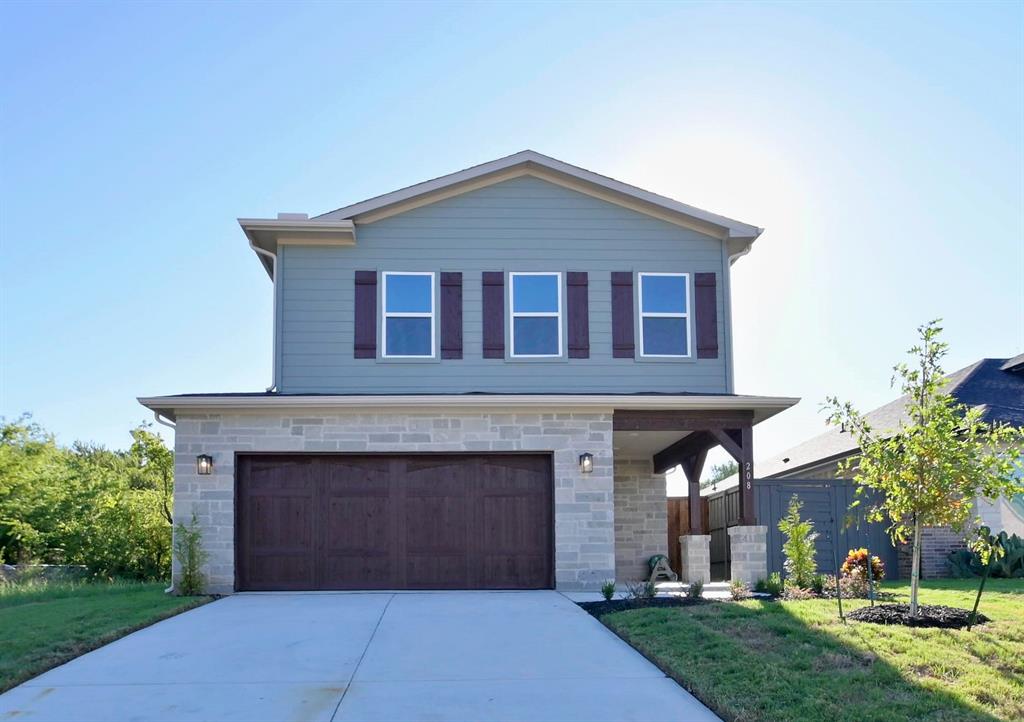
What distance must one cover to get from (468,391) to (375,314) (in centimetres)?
186

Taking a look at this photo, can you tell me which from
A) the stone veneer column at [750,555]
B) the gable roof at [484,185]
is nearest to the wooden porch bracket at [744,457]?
the stone veneer column at [750,555]

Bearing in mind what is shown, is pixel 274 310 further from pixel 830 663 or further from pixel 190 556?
pixel 830 663

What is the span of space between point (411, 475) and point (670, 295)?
497cm

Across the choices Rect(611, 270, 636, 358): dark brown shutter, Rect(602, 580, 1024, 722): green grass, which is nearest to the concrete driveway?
Rect(602, 580, 1024, 722): green grass

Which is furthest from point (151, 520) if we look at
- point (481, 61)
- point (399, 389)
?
point (481, 61)

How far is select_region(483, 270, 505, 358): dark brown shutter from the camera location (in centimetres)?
1591

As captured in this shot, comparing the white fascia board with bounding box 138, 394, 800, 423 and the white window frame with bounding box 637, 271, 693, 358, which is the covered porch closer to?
the white fascia board with bounding box 138, 394, 800, 423

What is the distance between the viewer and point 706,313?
1630cm

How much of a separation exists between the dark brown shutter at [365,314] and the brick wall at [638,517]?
629 centimetres

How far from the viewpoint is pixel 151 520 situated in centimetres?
1858

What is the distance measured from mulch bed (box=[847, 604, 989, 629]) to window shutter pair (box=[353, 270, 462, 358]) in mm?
7440

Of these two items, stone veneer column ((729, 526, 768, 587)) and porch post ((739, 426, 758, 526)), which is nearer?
stone veneer column ((729, 526, 768, 587))

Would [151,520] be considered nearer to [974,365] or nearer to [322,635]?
[322,635]

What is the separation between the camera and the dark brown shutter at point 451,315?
15.9 metres
